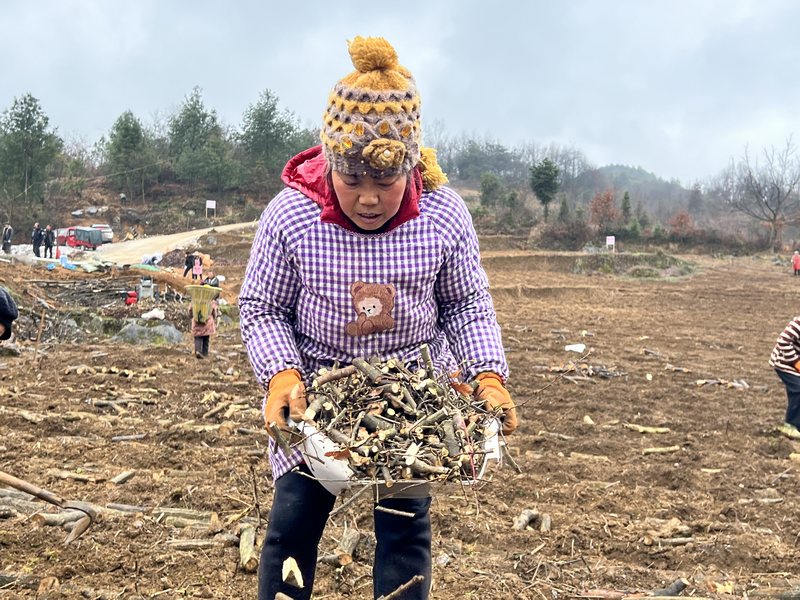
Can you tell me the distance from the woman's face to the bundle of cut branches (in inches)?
17.5

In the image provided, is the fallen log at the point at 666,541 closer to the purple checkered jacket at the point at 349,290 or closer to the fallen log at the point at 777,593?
the fallen log at the point at 777,593

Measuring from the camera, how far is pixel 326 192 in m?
2.30

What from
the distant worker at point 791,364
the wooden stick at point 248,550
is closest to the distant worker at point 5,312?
the wooden stick at point 248,550

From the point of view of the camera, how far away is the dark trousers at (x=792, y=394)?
671 centimetres

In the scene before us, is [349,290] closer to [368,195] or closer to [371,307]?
[371,307]

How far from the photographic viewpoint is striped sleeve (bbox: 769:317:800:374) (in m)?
6.54

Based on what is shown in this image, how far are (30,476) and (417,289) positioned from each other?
12.1 feet

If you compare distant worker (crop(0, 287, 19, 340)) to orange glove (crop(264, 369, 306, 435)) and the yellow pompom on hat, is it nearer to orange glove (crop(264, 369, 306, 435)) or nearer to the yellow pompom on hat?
orange glove (crop(264, 369, 306, 435))

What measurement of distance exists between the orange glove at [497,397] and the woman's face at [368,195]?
622mm

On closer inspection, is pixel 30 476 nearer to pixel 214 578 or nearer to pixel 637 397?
pixel 214 578

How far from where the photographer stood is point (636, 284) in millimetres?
26828

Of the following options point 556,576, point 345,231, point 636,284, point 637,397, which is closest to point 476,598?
point 556,576

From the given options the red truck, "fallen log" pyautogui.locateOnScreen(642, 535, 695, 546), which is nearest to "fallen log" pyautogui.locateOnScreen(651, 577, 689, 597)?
"fallen log" pyautogui.locateOnScreen(642, 535, 695, 546)

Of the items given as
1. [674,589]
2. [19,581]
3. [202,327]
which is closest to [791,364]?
[674,589]
